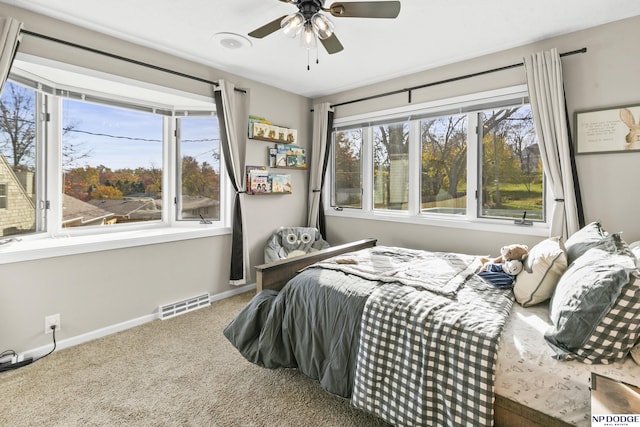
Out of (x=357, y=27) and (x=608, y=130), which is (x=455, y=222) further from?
(x=357, y=27)

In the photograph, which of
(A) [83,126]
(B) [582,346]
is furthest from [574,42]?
(A) [83,126]

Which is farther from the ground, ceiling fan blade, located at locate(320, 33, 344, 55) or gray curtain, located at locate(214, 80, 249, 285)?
ceiling fan blade, located at locate(320, 33, 344, 55)

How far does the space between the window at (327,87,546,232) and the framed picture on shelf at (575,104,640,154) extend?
0.38m

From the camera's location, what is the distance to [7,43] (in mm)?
2150

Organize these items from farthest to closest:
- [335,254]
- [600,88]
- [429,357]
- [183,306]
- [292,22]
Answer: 1. [183,306]
2. [335,254]
3. [600,88]
4. [292,22]
5. [429,357]

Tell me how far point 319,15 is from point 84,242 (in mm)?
2514

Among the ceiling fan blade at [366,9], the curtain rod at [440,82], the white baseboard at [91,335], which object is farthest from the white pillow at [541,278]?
the white baseboard at [91,335]

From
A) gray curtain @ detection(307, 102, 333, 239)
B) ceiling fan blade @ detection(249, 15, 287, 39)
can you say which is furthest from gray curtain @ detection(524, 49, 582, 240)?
gray curtain @ detection(307, 102, 333, 239)

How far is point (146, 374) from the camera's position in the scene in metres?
2.19

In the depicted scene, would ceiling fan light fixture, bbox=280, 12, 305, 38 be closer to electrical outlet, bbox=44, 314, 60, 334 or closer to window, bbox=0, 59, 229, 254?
window, bbox=0, 59, 229, 254

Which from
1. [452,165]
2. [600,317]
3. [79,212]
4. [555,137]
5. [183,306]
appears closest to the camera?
[600,317]

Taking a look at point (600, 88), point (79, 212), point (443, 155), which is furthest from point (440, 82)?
point (79, 212)

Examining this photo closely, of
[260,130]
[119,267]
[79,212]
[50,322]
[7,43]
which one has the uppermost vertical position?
[7,43]

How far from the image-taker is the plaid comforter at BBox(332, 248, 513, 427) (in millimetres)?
1359
